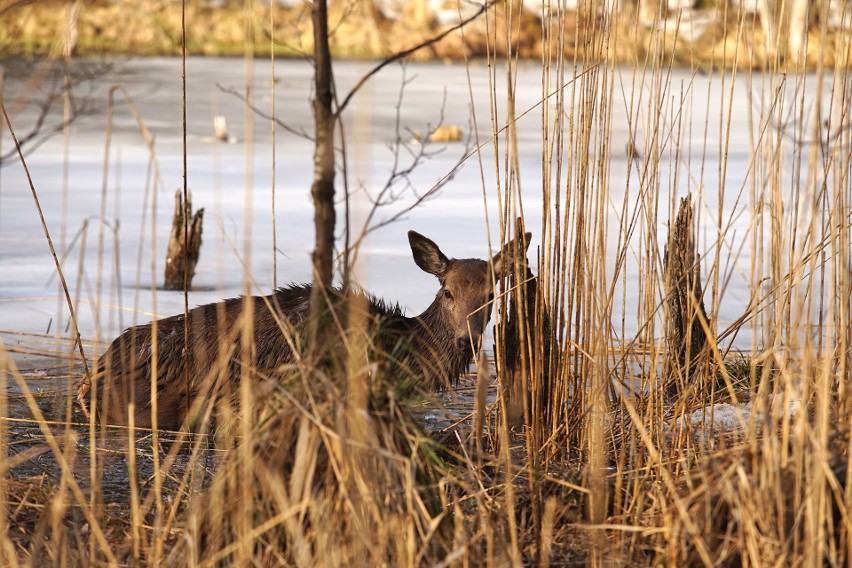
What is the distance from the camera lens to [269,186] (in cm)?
870

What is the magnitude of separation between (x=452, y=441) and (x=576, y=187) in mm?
935

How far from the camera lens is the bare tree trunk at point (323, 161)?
2490 mm

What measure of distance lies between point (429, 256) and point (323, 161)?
159cm

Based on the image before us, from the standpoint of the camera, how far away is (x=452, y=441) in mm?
3549

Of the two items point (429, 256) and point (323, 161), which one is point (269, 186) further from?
point (323, 161)

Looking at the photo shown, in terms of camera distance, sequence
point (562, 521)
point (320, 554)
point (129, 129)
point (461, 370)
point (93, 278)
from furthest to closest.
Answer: point (129, 129) < point (93, 278) < point (461, 370) < point (562, 521) < point (320, 554)

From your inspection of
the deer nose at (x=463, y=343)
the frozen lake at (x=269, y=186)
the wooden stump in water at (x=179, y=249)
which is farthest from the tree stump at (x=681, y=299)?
the wooden stump in water at (x=179, y=249)

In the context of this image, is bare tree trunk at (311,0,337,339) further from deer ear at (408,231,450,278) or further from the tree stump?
deer ear at (408,231,450,278)

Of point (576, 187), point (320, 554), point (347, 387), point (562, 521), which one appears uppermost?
point (576, 187)

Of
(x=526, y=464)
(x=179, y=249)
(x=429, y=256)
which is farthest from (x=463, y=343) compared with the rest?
(x=179, y=249)

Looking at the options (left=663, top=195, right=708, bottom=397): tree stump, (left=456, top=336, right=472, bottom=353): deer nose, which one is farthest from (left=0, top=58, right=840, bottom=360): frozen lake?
(left=456, top=336, right=472, bottom=353): deer nose

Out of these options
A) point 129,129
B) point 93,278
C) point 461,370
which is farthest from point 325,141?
point 129,129

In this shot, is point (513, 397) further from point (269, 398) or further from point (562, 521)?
point (269, 398)

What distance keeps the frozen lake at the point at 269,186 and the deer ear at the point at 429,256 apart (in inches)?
10.8
